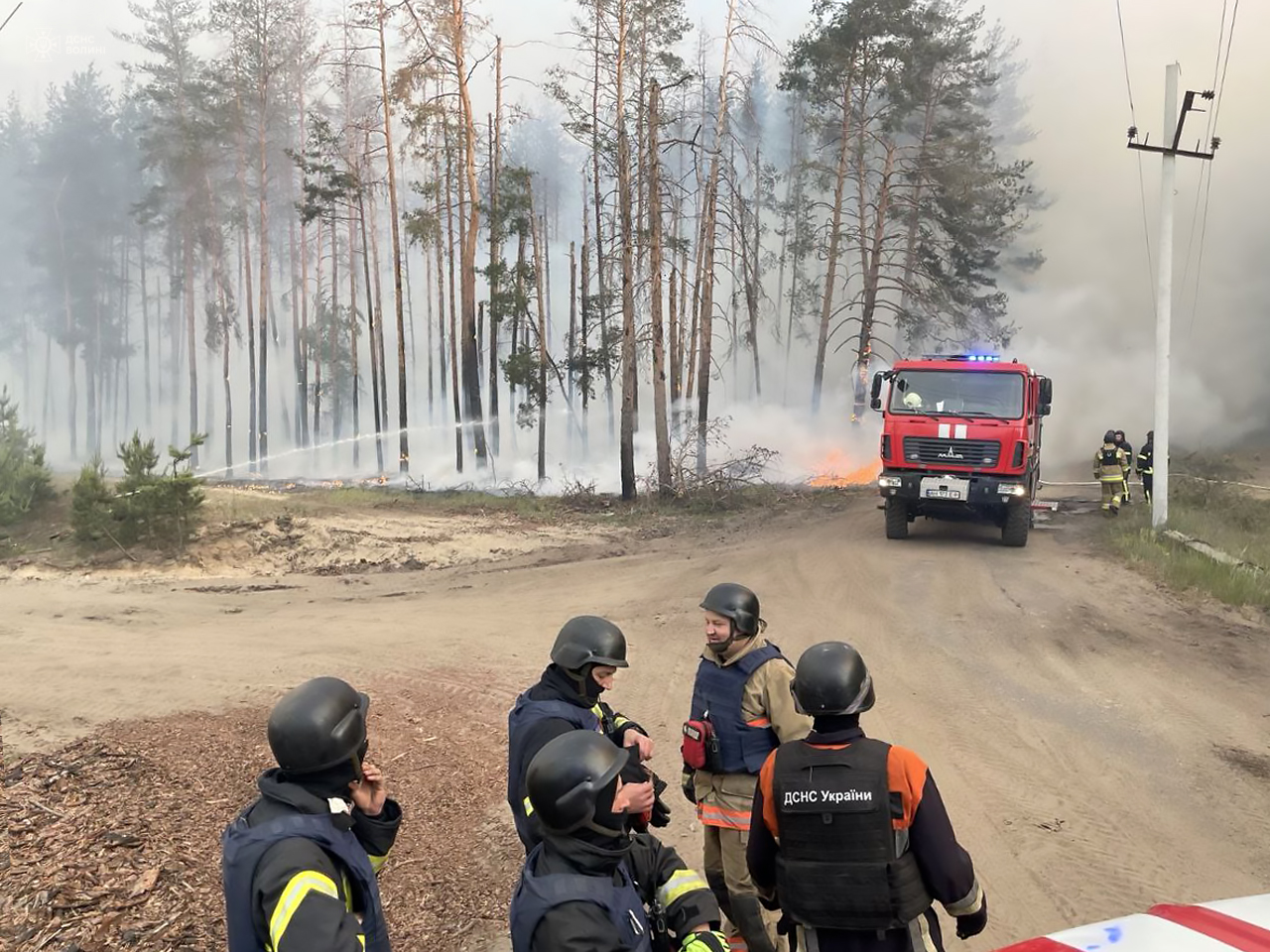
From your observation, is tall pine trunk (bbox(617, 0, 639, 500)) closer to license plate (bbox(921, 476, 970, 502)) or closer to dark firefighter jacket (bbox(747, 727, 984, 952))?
license plate (bbox(921, 476, 970, 502))

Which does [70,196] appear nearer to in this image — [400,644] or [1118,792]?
[400,644]

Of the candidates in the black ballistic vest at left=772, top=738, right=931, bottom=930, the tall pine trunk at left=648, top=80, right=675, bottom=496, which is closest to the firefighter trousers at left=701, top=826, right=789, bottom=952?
the black ballistic vest at left=772, top=738, right=931, bottom=930

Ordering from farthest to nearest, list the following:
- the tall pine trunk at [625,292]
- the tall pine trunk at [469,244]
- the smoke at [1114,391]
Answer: the smoke at [1114,391], the tall pine trunk at [469,244], the tall pine trunk at [625,292]

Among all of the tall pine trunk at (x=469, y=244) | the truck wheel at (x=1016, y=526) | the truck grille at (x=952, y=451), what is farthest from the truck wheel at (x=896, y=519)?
the tall pine trunk at (x=469, y=244)

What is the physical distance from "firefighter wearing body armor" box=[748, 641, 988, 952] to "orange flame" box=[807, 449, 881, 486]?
21.6m

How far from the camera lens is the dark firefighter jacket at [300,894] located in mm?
1818

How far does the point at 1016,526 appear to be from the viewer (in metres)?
12.7

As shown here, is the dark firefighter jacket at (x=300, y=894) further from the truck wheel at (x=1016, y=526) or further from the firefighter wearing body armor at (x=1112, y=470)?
the firefighter wearing body armor at (x=1112, y=470)

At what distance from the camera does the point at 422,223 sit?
2284cm

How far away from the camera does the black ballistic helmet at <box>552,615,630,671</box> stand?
297 cm

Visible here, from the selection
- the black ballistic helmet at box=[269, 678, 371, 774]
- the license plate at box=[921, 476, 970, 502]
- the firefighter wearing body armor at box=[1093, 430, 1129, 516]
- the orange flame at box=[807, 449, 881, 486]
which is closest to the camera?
the black ballistic helmet at box=[269, 678, 371, 774]

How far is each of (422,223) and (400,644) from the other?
16941 millimetres

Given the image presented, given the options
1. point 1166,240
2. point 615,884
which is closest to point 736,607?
point 615,884

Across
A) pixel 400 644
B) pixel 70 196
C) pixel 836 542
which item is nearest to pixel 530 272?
pixel 836 542
